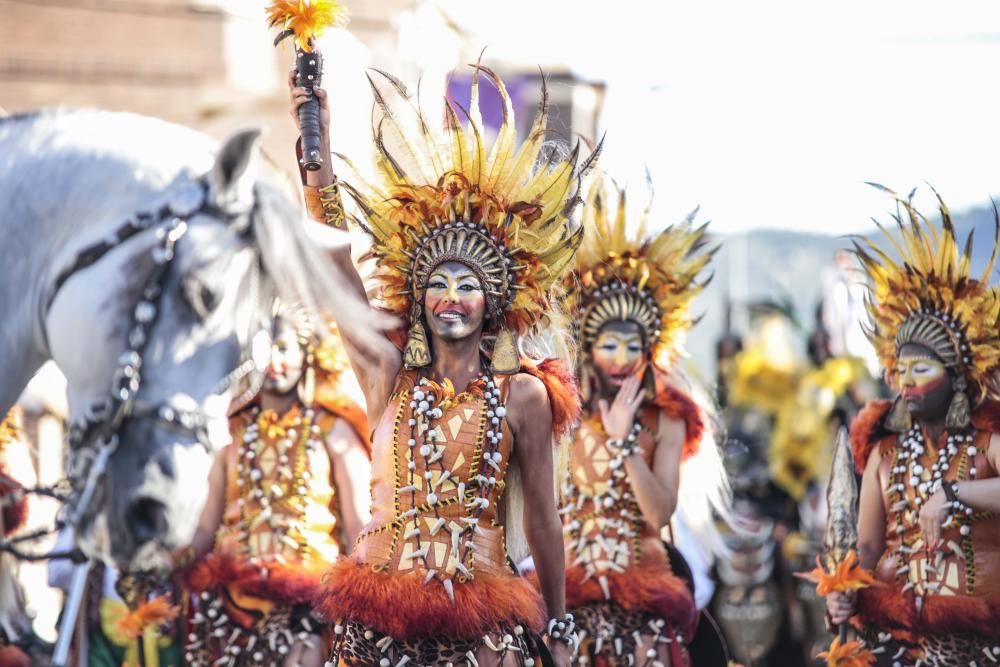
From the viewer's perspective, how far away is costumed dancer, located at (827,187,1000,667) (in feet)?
21.8

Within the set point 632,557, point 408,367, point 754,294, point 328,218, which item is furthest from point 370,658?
point 754,294

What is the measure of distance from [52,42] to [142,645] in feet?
41.9

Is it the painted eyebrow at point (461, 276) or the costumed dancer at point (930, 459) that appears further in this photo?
the costumed dancer at point (930, 459)

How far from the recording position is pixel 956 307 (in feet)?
22.8

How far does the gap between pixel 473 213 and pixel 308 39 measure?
35.7 inches

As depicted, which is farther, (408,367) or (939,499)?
(939,499)

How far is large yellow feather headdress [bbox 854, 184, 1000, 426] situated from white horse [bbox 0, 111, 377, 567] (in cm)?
411

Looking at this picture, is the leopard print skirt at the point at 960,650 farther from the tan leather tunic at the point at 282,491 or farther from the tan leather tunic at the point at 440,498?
the tan leather tunic at the point at 282,491

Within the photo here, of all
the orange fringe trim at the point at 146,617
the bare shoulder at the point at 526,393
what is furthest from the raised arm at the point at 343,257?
the orange fringe trim at the point at 146,617

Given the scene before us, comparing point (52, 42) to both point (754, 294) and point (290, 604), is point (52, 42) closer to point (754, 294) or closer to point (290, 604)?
point (754, 294)

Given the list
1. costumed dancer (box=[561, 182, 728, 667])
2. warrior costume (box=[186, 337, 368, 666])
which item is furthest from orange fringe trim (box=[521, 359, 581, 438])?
warrior costume (box=[186, 337, 368, 666])

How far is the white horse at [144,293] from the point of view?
340 cm

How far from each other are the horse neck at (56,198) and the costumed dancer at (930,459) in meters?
4.26

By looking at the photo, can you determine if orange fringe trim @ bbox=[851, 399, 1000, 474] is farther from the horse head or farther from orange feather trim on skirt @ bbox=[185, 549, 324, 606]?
the horse head
